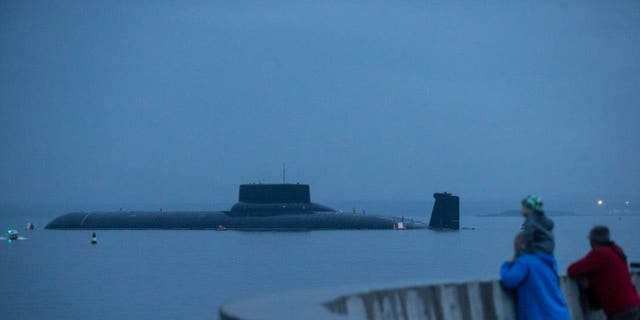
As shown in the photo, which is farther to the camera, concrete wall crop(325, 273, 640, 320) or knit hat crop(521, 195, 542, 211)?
knit hat crop(521, 195, 542, 211)

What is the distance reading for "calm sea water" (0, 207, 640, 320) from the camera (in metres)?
34.2

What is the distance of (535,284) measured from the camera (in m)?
6.11

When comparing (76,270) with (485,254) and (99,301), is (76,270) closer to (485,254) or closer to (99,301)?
(99,301)

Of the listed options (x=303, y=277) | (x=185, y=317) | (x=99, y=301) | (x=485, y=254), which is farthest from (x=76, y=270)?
(x=485, y=254)

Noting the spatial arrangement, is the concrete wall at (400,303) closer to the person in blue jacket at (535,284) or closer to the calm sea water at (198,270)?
the person in blue jacket at (535,284)

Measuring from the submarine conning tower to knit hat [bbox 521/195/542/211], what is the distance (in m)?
74.0

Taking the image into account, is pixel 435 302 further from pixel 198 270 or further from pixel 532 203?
pixel 198 270

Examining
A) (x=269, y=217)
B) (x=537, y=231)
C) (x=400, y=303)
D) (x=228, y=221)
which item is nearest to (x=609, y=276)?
(x=537, y=231)

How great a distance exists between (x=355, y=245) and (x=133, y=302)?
151 ft

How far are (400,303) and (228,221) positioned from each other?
76748 millimetres

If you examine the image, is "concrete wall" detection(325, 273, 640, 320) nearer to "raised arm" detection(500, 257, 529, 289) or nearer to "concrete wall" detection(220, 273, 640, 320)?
"concrete wall" detection(220, 273, 640, 320)

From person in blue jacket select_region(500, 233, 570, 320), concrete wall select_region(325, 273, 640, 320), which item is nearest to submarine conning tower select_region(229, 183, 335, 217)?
concrete wall select_region(325, 273, 640, 320)

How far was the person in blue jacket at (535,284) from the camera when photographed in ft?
20.0

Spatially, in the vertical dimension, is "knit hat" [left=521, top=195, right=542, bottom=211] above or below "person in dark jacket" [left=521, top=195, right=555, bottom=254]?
above
